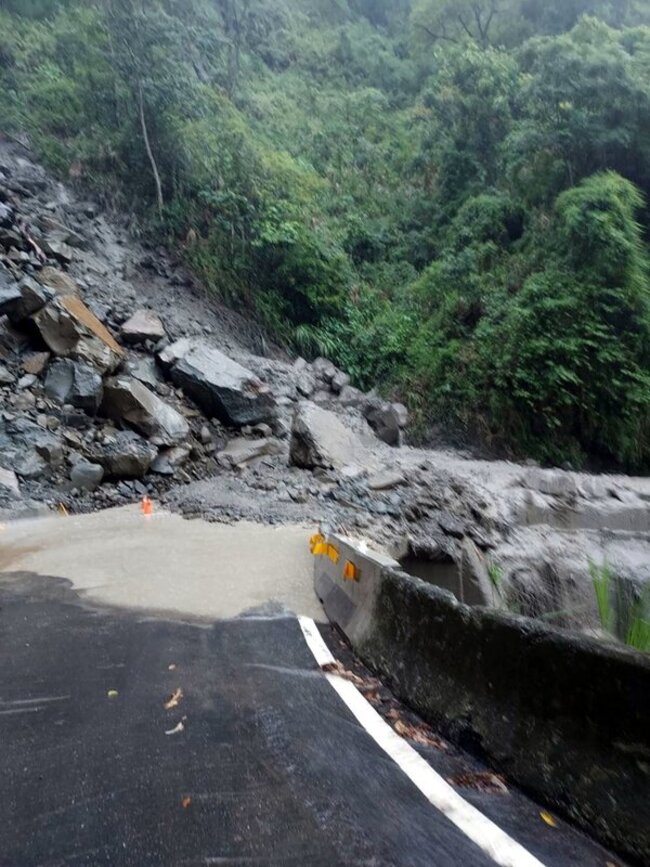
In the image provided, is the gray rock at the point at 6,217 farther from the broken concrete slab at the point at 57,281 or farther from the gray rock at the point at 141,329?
the gray rock at the point at 141,329

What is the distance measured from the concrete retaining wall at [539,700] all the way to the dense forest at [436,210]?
14.5 metres

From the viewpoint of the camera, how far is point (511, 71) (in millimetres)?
23781

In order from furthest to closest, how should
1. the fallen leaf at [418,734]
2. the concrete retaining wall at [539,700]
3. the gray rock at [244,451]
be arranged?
1. the gray rock at [244,451]
2. the fallen leaf at [418,734]
3. the concrete retaining wall at [539,700]

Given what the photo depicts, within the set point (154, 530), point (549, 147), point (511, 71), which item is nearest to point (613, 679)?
point (154, 530)

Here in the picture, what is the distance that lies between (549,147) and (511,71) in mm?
5690

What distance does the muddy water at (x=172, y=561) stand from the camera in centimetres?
598

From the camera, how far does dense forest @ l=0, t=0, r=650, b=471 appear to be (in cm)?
1719

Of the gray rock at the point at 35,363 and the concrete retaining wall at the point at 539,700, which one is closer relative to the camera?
the concrete retaining wall at the point at 539,700

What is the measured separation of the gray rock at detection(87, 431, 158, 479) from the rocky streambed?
39mm

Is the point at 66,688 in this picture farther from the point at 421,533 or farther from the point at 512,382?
the point at 512,382

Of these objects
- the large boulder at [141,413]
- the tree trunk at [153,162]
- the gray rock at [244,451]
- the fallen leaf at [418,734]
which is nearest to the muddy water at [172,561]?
the fallen leaf at [418,734]

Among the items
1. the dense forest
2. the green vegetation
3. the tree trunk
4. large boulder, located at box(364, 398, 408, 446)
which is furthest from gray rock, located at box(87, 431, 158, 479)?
the tree trunk

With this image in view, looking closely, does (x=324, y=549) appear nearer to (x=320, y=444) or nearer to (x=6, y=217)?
(x=320, y=444)

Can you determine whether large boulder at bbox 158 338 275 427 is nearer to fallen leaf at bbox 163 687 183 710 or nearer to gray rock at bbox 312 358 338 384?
gray rock at bbox 312 358 338 384
